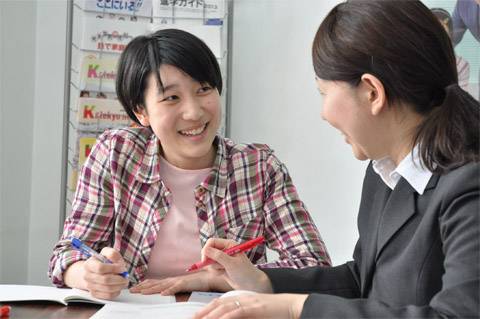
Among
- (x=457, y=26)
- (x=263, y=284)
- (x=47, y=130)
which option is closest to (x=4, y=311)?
(x=263, y=284)

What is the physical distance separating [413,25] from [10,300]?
0.84 metres

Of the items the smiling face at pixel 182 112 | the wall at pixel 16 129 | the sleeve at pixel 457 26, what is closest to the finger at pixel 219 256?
the smiling face at pixel 182 112

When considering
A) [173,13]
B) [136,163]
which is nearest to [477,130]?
[136,163]

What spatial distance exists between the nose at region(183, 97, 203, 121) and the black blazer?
539 mm

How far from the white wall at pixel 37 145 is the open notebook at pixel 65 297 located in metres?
2.38

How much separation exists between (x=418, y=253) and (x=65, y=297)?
0.63 meters

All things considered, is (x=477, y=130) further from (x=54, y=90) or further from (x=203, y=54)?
(x=54, y=90)

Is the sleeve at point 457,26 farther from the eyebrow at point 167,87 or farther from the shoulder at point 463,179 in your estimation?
the shoulder at point 463,179

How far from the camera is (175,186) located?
1.71 m

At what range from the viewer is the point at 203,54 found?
1.66 m

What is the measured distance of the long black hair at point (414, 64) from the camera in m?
1.02

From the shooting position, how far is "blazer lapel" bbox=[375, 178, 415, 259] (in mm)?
1070

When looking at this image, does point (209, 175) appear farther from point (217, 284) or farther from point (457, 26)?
point (457, 26)

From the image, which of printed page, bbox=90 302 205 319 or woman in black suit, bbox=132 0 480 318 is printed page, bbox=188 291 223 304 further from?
woman in black suit, bbox=132 0 480 318
